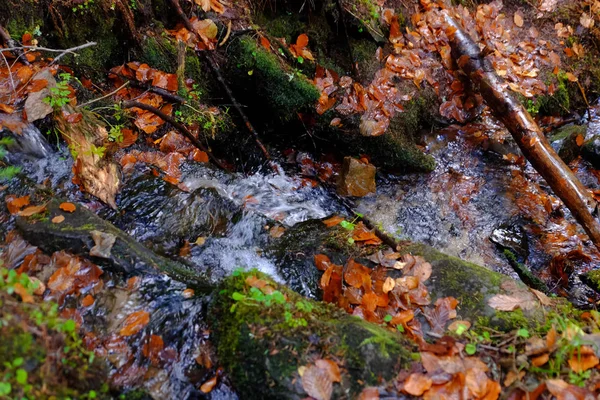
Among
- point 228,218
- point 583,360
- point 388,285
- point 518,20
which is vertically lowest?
point 228,218

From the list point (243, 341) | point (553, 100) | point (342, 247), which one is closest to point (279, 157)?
point (342, 247)

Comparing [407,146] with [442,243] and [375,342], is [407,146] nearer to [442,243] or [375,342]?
[442,243]

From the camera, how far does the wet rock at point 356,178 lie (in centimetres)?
478

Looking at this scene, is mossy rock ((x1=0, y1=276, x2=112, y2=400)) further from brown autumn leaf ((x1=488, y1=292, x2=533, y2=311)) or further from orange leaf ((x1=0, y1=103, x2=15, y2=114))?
brown autumn leaf ((x1=488, y1=292, x2=533, y2=311))

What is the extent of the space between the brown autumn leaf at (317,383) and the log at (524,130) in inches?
137

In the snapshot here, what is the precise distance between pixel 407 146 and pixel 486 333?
9.98 feet

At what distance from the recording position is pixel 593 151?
215 inches

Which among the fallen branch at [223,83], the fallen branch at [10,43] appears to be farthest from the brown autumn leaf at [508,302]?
the fallen branch at [10,43]

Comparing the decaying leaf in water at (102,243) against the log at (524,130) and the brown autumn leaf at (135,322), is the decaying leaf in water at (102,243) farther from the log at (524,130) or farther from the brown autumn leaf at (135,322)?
the log at (524,130)

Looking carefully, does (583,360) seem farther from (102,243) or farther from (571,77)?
(571,77)

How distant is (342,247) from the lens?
3.38m

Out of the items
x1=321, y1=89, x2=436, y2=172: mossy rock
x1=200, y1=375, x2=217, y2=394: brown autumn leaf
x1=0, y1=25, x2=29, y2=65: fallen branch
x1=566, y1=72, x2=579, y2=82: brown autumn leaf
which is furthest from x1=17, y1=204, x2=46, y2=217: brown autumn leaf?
x1=566, y1=72, x2=579, y2=82: brown autumn leaf

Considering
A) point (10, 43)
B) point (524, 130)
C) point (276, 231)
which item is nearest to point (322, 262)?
point (276, 231)

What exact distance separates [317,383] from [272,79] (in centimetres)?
361
